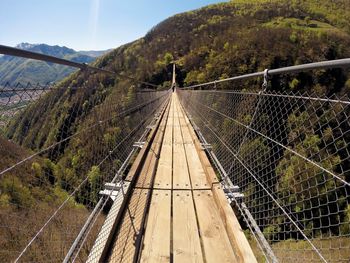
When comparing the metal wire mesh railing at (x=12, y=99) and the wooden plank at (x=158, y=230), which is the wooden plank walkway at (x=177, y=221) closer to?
the wooden plank at (x=158, y=230)

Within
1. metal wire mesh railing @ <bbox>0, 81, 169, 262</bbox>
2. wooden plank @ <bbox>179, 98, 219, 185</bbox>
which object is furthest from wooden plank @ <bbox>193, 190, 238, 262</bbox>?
metal wire mesh railing @ <bbox>0, 81, 169, 262</bbox>

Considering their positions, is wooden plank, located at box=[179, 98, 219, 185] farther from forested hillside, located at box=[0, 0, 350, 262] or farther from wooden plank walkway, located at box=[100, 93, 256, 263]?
forested hillside, located at box=[0, 0, 350, 262]

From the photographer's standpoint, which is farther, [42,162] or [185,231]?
[185,231]

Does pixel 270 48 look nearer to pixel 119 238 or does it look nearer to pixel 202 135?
pixel 202 135

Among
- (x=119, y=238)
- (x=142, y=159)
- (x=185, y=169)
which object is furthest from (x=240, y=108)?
(x=119, y=238)

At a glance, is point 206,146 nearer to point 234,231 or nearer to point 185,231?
point 185,231

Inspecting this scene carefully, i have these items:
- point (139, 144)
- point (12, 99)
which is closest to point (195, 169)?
point (139, 144)
